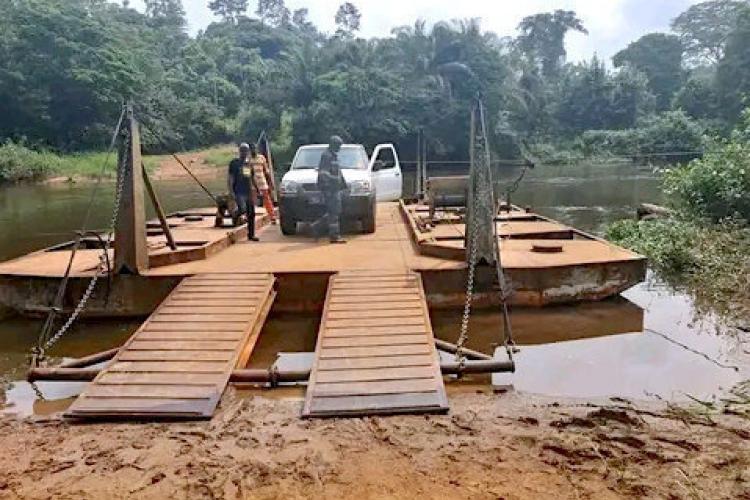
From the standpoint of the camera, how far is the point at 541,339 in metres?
7.39

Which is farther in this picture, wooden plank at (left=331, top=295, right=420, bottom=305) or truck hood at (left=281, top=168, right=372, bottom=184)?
truck hood at (left=281, top=168, right=372, bottom=184)

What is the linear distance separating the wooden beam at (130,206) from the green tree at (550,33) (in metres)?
61.0

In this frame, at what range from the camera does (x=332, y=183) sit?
10.1 m

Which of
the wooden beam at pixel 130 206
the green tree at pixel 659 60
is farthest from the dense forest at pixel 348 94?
the wooden beam at pixel 130 206

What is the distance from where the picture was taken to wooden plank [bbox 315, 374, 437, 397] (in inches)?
202

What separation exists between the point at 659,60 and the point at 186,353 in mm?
65338

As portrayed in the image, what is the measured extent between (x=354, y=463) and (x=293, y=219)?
24.2 ft

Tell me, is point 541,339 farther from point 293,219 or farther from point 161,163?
point 161,163

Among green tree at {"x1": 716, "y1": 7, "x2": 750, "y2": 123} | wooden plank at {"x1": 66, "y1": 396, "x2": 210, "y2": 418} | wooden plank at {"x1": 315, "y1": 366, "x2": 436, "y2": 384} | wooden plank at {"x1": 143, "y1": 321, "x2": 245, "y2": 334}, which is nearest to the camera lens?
wooden plank at {"x1": 66, "y1": 396, "x2": 210, "y2": 418}

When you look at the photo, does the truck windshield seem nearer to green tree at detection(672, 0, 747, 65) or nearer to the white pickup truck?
the white pickup truck

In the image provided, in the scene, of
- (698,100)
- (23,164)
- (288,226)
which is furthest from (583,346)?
(698,100)

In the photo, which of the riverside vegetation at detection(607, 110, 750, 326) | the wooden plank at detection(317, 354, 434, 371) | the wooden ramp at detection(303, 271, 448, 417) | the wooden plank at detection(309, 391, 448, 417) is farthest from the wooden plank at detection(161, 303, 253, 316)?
the riverside vegetation at detection(607, 110, 750, 326)

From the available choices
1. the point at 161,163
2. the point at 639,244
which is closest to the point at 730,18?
the point at 161,163

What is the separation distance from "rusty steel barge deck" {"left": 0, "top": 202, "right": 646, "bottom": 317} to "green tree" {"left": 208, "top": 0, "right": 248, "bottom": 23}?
9998 centimetres
